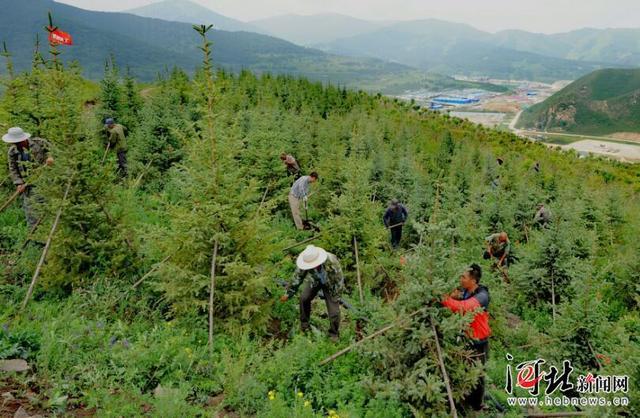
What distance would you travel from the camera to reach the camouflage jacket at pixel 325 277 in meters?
7.22

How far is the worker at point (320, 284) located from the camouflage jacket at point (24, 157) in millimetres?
5856

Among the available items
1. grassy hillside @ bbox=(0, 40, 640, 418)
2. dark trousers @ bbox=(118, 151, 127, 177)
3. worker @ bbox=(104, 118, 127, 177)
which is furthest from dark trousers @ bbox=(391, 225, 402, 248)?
dark trousers @ bbox=(118, 151, 127, 177)

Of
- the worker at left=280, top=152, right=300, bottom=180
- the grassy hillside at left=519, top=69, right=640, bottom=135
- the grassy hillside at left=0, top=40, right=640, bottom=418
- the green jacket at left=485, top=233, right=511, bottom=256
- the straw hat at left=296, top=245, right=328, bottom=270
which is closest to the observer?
the grassy hillside at left=0, top=40, right=640, bottom=418

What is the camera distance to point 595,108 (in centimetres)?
12588

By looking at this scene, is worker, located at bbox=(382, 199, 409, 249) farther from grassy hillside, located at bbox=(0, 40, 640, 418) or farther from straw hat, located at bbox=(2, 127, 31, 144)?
straw hat, located at bbox=(2, 127, 31, 144)

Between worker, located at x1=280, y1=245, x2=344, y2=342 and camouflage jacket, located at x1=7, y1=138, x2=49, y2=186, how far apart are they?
19.2 ft

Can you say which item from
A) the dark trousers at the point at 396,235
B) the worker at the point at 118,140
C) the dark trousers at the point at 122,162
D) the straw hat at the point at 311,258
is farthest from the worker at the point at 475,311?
the dark trousers at the point at 122,162

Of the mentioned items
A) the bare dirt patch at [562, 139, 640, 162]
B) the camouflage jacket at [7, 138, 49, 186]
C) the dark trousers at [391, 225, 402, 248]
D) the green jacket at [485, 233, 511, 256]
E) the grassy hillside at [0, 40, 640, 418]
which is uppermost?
the camouflage jacket at [7, 138, 49, 186]

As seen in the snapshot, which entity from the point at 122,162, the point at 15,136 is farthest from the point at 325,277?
the point at 122,162

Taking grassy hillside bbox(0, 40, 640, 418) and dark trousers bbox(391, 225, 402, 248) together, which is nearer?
grassy hillside bbox(0, 40, 640, 418)

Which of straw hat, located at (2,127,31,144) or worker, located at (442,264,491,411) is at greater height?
straw hat, located at (2,127,31,144)

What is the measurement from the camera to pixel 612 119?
119500 mm

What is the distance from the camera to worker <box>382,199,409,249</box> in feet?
41.0

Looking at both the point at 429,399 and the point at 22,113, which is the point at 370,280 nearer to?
the point at 429,399
